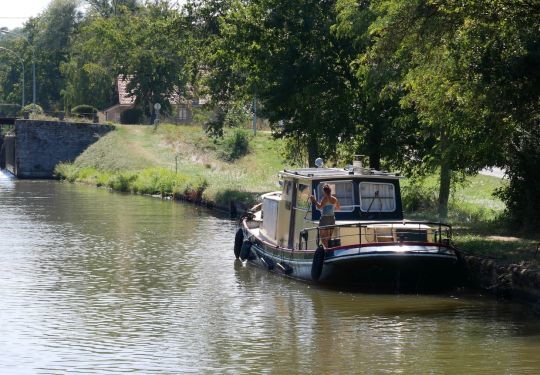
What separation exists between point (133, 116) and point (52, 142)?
522 inches

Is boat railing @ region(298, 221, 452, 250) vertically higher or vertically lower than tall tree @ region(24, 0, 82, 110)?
lower

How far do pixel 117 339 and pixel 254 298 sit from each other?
5.00 meters

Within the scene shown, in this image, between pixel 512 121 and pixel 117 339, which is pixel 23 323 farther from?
pixel 512 121

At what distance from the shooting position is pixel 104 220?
41344mm

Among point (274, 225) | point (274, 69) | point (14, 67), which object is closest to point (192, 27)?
point (274, 69)

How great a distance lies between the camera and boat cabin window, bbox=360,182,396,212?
25.7m

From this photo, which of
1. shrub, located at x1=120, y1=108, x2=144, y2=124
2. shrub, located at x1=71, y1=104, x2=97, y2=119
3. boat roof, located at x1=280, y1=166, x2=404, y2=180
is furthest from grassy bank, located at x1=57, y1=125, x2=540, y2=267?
shrub, located at x1=120, y1=108, x2=144, y2=124

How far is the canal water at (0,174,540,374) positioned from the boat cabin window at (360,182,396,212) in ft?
7.97

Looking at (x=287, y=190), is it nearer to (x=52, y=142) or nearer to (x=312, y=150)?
(x=312, y=150)

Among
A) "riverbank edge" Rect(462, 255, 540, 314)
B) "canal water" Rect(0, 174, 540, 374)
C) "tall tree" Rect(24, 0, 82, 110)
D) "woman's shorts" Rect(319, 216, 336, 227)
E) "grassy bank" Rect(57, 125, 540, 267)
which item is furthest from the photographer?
"tall tree" Rect(24, 0, 82, 110)

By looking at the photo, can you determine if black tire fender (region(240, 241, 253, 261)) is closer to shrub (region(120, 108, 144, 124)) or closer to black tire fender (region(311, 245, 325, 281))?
black tire fender (region(311, 245, 325, 281))

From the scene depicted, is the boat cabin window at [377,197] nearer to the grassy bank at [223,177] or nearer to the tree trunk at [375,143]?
the grassy bank at [223,177]

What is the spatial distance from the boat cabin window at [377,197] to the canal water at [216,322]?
243cm

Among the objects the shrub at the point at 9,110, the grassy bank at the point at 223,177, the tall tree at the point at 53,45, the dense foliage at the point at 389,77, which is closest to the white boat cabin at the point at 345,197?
the grassy bank at the point at 223,177
